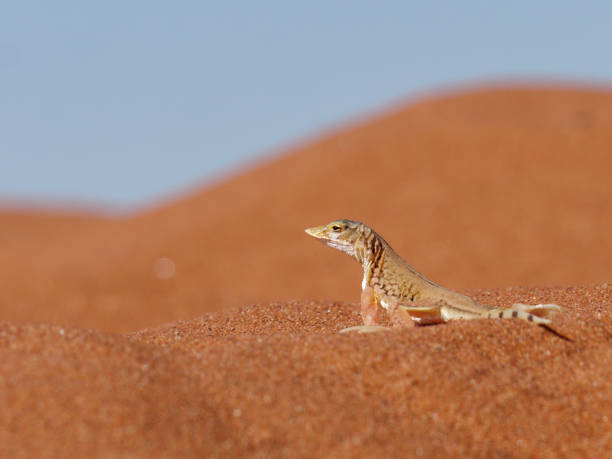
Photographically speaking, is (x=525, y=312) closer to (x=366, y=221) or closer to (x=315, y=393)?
(x=315, y=393)

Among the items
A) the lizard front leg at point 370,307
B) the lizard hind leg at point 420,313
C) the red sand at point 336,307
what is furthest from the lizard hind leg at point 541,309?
the lizard front leg at point 370,307

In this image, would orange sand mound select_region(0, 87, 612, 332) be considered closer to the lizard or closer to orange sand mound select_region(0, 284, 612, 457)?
the lizard

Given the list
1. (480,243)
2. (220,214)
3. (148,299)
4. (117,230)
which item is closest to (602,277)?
(480,243)

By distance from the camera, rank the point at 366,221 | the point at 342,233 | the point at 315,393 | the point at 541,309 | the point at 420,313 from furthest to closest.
A: 1. the point at 366,221
2. the point at 342,233
3. the point at 420,313
4. the point at 541,309
5. the point at 315,393

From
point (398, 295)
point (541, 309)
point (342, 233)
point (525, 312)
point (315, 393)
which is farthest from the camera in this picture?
point (342, 233)

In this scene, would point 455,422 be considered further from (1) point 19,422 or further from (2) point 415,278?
(1) point 19,422

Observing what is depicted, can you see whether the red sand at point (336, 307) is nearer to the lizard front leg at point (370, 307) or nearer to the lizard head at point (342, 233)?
the lizard front leg at point (370, 307)

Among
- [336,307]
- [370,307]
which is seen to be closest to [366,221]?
[336,307]
